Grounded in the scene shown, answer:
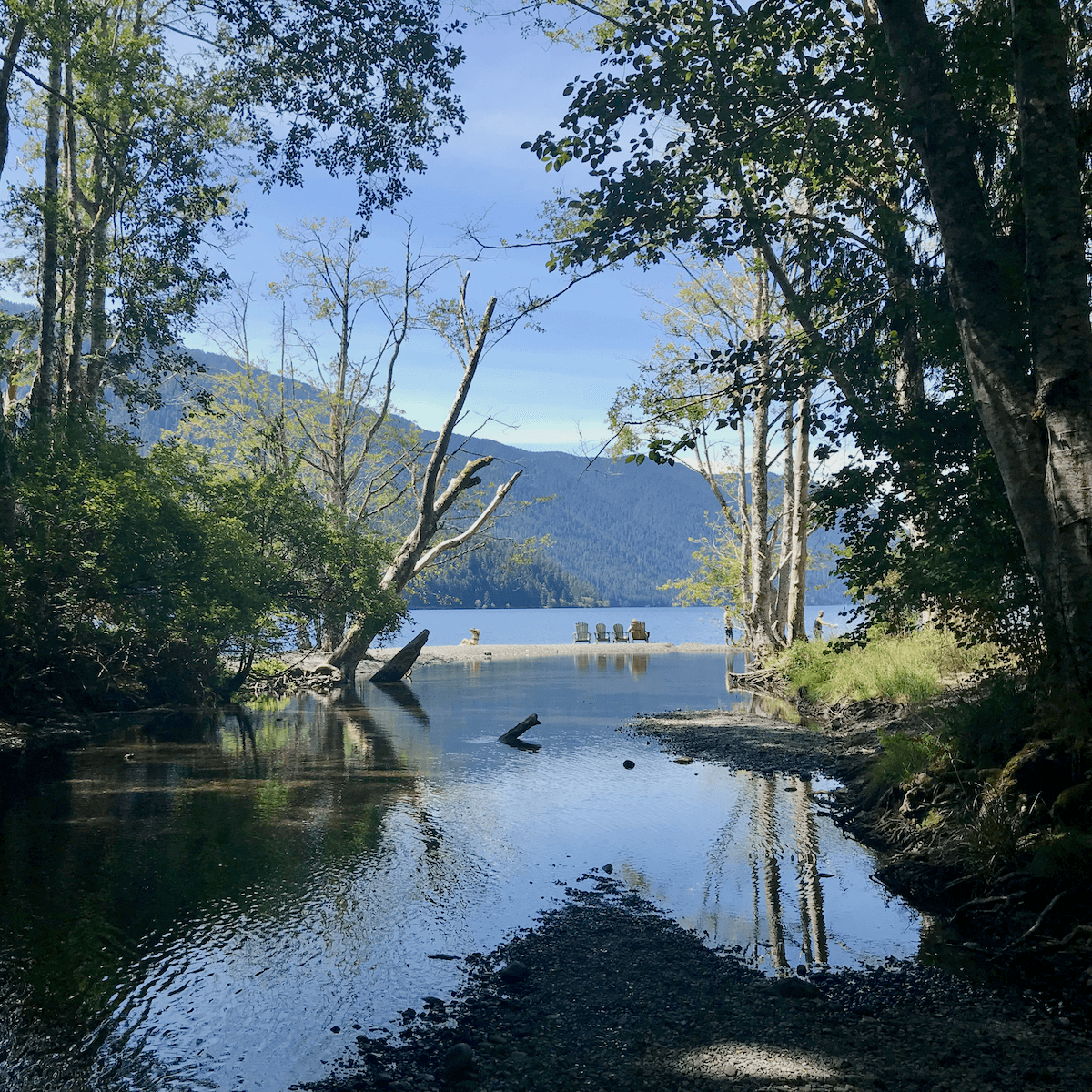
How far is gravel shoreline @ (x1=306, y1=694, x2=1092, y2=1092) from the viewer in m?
4.38

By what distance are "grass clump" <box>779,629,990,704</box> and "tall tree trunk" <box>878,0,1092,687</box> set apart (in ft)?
19.2

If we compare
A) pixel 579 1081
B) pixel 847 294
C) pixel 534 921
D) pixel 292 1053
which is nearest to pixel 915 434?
pixel 847 294

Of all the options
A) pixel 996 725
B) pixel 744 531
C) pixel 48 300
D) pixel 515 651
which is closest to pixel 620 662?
pixel 515 651

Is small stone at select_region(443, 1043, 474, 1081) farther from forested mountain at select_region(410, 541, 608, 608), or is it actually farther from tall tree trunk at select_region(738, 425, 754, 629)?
forested mountain at select_region(410, 541, 608, 608)

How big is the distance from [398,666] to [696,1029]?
26.2 meters

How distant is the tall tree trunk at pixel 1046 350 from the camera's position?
6.39 m

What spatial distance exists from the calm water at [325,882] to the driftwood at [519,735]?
0.64 m

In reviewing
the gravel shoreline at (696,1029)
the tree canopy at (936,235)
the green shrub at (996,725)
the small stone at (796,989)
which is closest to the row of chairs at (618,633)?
the tree canopy at (936,235)

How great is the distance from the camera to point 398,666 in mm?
30391

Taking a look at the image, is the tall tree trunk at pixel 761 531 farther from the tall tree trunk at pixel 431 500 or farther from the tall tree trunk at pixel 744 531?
the tall tree trunk at pixel 431 500

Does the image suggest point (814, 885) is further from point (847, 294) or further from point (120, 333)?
point (120, 333)

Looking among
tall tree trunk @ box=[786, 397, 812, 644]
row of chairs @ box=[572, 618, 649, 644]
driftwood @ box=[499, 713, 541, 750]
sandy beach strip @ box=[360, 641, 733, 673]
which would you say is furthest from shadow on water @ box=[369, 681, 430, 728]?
row of chairs @ box=[572, 618, 649, 644]

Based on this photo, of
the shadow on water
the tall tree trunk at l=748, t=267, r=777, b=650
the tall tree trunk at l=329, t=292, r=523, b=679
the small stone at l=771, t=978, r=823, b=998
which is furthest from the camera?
the tall tree trunk at l=329, t=292, r=523, b=679

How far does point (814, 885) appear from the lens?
761cm
